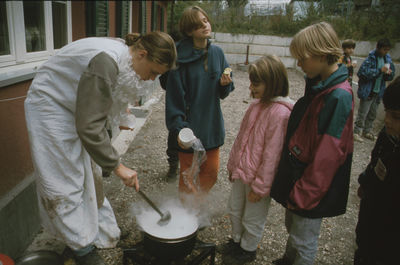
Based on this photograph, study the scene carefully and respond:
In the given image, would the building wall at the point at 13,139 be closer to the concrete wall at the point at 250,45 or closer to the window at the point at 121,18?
the window at the point at 121,18

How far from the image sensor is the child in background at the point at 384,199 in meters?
1.56

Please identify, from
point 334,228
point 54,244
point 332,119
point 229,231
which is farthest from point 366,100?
point 54,244

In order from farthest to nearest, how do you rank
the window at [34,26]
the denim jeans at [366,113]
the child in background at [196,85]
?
1. the denim jeans at [366,113]
2. the window at [34,26]
3. the child in background at [196,85]

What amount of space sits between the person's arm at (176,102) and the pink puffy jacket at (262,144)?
0.55 meters

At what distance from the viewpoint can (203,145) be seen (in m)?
2.58

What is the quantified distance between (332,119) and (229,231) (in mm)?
1679

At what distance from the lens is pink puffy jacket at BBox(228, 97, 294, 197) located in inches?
82.0

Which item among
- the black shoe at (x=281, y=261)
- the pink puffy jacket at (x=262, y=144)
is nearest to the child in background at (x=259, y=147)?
the pink puffy jacket at (x=262, y=144)

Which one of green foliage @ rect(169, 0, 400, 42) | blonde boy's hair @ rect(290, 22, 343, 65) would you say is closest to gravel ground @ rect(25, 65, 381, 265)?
blonde boy's hair @ rect(290, 22, 343, 65)

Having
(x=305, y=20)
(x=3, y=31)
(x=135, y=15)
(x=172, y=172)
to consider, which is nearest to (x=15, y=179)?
(x=3, y=31)

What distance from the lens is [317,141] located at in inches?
69.4

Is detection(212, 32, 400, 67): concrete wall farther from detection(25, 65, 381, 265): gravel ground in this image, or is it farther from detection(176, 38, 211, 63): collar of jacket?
detection(176, 38, 211, 63): collar of jacket

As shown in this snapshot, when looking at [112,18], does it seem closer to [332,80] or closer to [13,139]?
[13,139]

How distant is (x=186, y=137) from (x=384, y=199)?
1.36 metres
